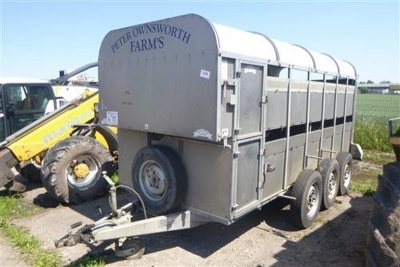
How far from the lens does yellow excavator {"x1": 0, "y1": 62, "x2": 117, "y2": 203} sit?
5.29m

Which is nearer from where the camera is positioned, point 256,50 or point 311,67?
point 256,50

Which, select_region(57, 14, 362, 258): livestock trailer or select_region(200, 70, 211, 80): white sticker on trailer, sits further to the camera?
select_region(57, 14, 362, 258): livestock trailer

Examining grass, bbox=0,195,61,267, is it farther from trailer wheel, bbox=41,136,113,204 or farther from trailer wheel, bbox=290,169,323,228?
trailer wheel, bbox=290,169,323,228

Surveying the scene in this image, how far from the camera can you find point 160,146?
397cm

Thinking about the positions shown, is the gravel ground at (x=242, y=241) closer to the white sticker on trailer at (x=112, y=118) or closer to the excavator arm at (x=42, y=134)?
the excavator arm at (x=42, y=134)

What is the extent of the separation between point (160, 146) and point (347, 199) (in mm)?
3987

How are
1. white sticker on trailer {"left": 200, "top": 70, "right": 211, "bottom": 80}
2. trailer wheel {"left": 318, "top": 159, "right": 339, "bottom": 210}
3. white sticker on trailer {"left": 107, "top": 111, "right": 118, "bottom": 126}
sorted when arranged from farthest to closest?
1. trailer wheel {"left": 318, "top": 159, "right": 339, "bottom": 210}
2. white sticker on trailer {"left": 107, "top": 111, "right": 118, "bottom": 126}
3. white sticker on trailer {"left": 200, "top": 70, "right": 211, "bottom": 80}

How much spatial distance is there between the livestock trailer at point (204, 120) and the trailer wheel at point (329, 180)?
0.27 metres

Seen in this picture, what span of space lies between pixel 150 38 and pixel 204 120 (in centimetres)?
123

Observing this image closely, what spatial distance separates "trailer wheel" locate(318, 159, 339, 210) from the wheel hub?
13.0 feet

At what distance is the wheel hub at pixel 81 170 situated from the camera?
18.1 ft

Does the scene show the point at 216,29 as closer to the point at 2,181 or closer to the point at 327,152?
the point at 327,152

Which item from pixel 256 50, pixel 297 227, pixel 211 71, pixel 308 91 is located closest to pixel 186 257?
pixel 297 227

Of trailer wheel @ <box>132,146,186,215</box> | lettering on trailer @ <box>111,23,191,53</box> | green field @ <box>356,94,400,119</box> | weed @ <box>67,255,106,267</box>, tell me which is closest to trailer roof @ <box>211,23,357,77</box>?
lettering on trailer @ <box>111,23,191,53</box>
